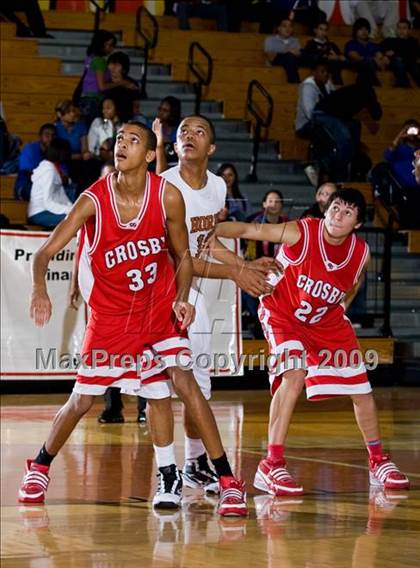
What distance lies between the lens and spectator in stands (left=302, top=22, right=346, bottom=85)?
18422 millimetres

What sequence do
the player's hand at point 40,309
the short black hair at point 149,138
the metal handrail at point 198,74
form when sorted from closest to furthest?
the player's hand at point 40,309
the short black hair at point 149,138
the metal handrail at point 198,74

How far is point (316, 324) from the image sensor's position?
851 cm

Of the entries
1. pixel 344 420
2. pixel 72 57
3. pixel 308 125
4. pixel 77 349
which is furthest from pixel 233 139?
pixel 344 420

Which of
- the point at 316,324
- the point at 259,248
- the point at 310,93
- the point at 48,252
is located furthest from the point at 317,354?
the point at 310,93

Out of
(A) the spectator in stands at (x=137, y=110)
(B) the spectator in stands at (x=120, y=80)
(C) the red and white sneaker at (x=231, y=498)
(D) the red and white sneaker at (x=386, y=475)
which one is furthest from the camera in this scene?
(B) the spectator in stands at (x=120, y=80)

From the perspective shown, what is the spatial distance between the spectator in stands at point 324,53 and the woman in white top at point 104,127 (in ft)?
13.2

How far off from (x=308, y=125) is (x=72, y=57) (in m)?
3.50

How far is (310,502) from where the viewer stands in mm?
7875

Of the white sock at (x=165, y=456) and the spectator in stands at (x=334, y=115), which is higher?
the spectator in stands at (x=334, y=115)

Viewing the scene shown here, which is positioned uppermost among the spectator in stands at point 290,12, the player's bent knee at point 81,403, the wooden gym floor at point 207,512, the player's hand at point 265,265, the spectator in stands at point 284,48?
the spectator in stands at point 290,12

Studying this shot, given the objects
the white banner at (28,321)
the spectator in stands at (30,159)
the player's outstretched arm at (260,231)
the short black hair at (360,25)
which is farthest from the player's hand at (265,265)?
the short black hair at (360,25)

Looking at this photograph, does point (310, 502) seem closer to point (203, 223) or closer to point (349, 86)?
point (203, 223)

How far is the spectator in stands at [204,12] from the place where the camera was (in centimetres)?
1978

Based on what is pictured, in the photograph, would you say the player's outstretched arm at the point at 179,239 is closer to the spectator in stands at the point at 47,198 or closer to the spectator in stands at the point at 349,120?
the spectator in stands at the point at 47,198
